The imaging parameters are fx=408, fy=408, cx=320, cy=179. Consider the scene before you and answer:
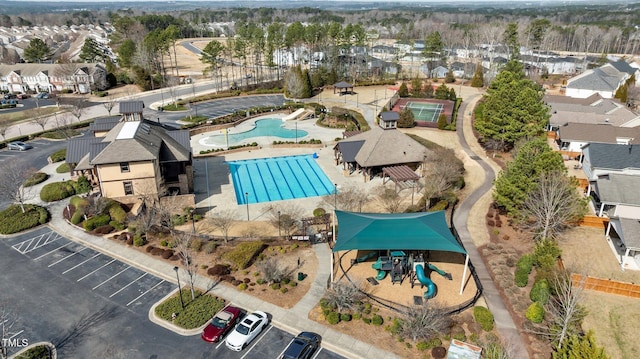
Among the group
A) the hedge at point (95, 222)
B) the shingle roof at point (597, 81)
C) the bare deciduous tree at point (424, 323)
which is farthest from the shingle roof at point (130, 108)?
the shingle roof at point (597, 81)

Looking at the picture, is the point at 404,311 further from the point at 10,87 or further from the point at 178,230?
the point at 10,87

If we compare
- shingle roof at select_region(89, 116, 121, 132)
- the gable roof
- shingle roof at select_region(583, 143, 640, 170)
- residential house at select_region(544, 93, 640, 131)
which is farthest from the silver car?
residential house at select_region(544, 93, 640, 131)

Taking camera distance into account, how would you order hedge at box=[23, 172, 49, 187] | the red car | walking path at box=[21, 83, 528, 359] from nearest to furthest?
walking path at box=[21, 83, 528, 359] → the red car → hedge at box=[23, 172, 49, 187]

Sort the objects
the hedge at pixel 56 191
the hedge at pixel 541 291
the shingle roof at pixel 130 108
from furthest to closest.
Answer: the shingle roof at pixel 130 108
the hedge at pixel 56 191
the hedge at pixel 541 291

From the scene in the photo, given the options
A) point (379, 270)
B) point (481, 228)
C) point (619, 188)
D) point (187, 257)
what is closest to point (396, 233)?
point (379, 270)

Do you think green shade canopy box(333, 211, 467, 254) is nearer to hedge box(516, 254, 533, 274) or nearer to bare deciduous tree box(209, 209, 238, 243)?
hedge box(516, 254, 533, 274)

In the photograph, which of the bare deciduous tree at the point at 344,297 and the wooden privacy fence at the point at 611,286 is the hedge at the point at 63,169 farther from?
the wooden privacy fence at the point at 611,286
